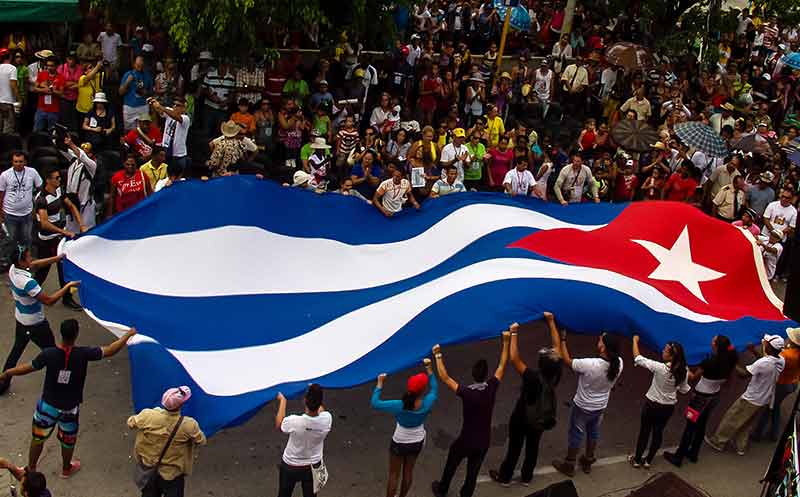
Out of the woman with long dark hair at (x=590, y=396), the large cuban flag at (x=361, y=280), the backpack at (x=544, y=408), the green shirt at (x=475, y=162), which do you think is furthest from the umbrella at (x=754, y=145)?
the backpack at (x=544, y=408)

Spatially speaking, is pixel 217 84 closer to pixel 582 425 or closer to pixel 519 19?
pixel 519 19

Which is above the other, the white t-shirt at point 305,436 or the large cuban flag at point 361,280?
the large cuban flag at point 361,280

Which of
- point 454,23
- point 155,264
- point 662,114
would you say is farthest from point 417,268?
point 454,23

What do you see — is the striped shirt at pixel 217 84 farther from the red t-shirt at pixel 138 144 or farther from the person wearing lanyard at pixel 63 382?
the person wearing lanyard at pixel 63 382

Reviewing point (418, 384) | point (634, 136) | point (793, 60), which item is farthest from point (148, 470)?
point (793, 60)

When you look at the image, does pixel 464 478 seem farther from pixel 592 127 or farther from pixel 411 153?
pixel 592 127

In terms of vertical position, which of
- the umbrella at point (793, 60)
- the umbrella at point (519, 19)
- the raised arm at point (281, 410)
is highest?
the umbrella at point (519, 19)

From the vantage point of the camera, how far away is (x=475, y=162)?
1331 cm

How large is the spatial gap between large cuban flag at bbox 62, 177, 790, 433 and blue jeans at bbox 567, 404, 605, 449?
826 millimetres

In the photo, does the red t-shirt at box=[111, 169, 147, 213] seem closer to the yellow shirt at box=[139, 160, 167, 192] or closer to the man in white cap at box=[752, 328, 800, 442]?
the yellow shirt at box=[139, 160, 167, 192]

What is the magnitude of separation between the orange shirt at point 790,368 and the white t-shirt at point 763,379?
0.34 feet

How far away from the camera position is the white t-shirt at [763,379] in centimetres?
862

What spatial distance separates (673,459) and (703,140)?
22.1 ft

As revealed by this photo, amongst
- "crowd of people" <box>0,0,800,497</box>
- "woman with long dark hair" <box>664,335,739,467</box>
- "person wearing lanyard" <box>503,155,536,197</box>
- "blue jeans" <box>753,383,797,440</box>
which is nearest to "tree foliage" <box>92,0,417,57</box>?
"crowd of people" <box>0,0,800,497</box>
